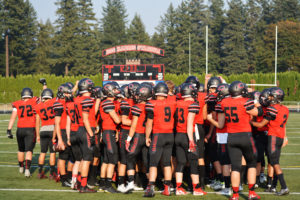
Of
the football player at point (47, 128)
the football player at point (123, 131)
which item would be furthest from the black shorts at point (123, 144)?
the football player at point (47, 128)

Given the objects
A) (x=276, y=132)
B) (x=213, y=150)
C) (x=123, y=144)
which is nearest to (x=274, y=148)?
(x=276, y=132)

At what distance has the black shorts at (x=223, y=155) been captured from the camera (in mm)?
7840

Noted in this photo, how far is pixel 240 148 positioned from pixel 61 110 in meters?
3.82

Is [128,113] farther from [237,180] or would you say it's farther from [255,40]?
[255,40]

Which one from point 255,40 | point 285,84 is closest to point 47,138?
point 285,84

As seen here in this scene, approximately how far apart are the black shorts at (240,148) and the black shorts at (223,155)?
0.75 meters

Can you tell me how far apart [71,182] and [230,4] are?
6741 centimetres

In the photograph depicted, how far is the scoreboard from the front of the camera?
2806 cm

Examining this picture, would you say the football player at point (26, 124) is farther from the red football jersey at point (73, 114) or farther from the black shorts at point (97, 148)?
the black shorts at point (97, 148)

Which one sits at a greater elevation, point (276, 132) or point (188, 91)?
point (188, 91)

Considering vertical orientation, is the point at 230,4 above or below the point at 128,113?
above

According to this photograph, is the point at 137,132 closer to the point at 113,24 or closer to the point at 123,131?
the point at 123,131

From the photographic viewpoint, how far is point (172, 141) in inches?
300

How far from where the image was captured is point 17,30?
62.0m
